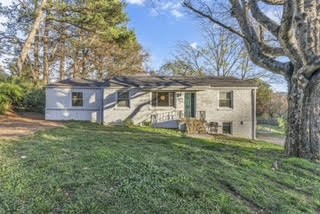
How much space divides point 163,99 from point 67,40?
13.2m

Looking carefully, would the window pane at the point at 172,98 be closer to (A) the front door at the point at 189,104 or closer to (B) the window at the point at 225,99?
(A) the front door at the point at 189,104

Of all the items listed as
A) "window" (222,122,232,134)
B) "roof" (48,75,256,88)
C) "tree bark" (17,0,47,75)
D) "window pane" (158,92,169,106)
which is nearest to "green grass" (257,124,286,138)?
"window" (222,122,232,134)

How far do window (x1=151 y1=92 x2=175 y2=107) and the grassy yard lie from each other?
11998mm

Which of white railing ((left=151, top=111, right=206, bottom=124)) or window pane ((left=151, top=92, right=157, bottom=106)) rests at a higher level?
window pane ((left=151, top=92, right=157, bottom=106))

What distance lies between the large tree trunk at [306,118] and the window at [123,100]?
12.2 meters

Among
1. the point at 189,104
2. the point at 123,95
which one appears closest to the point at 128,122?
the point at 123,95

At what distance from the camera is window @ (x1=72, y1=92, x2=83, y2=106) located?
1991cm

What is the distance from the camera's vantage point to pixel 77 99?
19938mm

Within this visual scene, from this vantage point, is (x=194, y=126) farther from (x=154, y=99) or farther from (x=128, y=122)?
(x=128, y=122)

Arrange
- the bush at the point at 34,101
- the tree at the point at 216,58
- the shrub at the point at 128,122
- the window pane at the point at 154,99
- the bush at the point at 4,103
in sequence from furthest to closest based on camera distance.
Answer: the tree at the point at 216,58
the bush at the point at 34,101
the window pane at the point at 154,99
the shrub at the point at 128,122
the bush at the point at 4,103

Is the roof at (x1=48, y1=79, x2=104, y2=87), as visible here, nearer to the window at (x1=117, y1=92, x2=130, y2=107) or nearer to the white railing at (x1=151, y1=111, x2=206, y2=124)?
the window at (x1=117, y1=92, x2=130, y2=107)

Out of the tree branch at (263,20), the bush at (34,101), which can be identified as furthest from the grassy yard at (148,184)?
the bush at (34,101)

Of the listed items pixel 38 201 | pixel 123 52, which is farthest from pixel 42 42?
pixel 38 201

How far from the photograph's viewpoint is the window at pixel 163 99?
19230 millimetres
